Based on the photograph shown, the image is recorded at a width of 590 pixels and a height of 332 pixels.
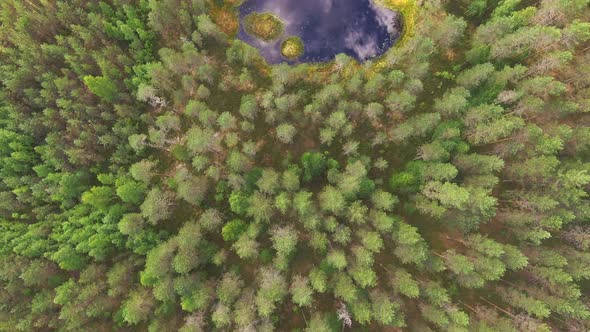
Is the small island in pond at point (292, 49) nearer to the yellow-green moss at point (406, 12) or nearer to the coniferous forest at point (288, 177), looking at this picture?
the coniferous forest at point (288, 177)

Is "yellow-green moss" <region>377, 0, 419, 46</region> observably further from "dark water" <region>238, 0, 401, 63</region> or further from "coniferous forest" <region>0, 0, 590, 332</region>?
"coniferous forest" <region>0, 0, 590, 332</region>

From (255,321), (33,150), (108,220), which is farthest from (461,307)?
(33,150)

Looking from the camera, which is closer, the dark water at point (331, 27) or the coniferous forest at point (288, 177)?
the coniferous forest at point (288, 177)

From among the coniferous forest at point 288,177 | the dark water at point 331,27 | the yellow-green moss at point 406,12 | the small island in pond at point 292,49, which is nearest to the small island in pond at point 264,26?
the dark water at point 331,27

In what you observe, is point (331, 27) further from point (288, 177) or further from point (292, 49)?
point (288, 177)

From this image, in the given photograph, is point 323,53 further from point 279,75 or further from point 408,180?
point 408,180

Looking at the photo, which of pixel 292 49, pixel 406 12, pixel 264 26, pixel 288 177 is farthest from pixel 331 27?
pixel 288 177
